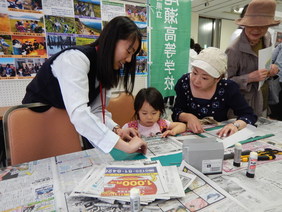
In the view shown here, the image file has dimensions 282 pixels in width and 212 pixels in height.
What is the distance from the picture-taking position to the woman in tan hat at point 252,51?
133 centimetres

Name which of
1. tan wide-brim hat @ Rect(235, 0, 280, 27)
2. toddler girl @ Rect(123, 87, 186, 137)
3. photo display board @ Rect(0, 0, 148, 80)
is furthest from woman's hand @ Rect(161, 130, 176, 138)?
photo display board @ Rect(0, 0, 148, 80)

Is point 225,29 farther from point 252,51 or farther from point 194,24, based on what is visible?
point 252,51

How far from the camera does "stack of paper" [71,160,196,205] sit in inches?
22.7

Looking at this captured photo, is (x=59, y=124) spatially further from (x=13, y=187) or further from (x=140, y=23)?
(x=140, y=23)

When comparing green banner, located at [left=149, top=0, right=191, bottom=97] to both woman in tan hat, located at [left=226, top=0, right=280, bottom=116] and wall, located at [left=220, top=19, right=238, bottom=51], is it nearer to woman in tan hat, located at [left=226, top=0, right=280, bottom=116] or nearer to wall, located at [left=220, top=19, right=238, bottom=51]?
woman in tan hat, located at [left=226, top=0, right=280, bottom=116]

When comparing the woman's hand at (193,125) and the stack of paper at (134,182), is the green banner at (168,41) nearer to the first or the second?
the woman's hand at (193,125)

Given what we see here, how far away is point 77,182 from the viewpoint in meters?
0.68

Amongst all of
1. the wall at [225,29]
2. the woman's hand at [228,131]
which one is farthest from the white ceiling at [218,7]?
the woman's hand at [228,131]

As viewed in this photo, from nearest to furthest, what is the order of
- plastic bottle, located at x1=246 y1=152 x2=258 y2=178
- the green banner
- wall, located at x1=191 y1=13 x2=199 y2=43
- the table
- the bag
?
the table < plastic bottle, located at x1=246 y1=152 x2=258 y2=178 < the bag < the green banner < wall, located at x1=191 y1=13 x2=199 y2=43

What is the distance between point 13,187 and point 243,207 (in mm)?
720

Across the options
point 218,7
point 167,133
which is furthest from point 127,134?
point 218,7

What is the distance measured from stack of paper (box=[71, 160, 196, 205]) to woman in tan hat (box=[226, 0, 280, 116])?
108 centimetres

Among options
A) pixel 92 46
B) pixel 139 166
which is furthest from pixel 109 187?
pixel 92 46

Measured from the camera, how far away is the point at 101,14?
2.32 meters
